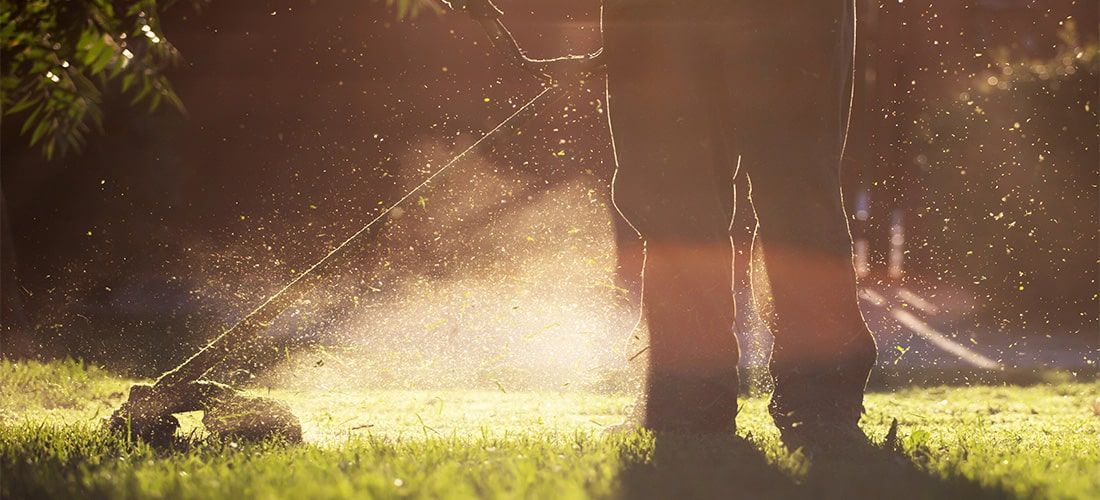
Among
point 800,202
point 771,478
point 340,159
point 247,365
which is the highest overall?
point 340,159

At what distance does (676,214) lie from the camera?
16.9 feet

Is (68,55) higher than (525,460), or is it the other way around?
(68,55)

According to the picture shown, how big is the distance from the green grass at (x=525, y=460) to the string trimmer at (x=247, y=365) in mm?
172

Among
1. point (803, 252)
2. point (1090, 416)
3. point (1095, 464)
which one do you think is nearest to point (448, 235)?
point (1090, 416)

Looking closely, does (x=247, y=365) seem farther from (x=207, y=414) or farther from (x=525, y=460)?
(x=525, y=460)

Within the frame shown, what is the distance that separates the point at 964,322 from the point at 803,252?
25.4 feet

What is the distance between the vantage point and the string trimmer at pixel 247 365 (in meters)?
5.34

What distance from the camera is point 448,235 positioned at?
9672 millimetres

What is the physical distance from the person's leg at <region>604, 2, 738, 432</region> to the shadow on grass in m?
0.50

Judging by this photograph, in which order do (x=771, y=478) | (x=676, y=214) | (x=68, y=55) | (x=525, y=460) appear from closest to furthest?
(x=771, y=478) < (x=525, y=460) < (x=68, y=55) < (x=676, y=214)

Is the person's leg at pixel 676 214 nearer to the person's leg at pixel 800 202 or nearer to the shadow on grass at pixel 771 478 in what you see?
the person's leg at pixel 800 202

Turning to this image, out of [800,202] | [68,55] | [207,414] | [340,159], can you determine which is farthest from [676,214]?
[340,159]

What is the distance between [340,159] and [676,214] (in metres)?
6.99

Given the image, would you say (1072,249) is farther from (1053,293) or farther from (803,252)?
(803,252)
